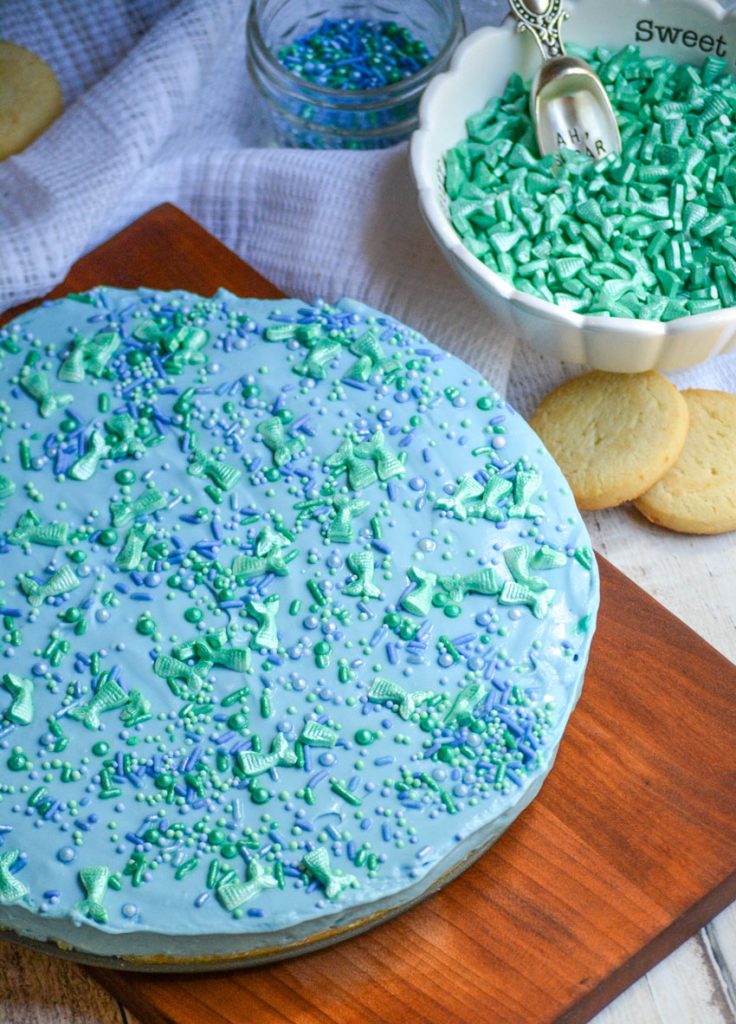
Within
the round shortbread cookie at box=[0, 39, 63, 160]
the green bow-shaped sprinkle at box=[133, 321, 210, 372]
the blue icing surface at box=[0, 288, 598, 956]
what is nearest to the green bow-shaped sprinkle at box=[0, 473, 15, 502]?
the blue icing surface at box=[0, 288, 598, 956]

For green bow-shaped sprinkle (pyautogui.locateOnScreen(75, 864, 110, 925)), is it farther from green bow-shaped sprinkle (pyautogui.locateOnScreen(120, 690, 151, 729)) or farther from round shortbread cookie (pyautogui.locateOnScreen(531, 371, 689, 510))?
round shortbread cookie (pyautogui.locateOnScreen(531, 371, 689, 510))

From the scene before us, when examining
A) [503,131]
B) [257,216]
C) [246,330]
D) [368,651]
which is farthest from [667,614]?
[257,216]

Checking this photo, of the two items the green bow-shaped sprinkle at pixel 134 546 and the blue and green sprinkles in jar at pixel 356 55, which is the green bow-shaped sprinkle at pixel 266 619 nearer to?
the green bow-shaped sprinkle at pixel 134 546

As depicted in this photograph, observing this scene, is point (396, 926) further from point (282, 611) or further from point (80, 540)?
point (80, 540)

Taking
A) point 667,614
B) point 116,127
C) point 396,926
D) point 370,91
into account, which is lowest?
point 396,926

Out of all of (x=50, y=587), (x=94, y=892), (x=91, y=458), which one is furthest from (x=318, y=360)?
(x=94, y=892)

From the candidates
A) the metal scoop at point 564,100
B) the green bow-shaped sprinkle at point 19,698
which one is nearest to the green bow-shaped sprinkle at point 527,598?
the green bow-shaped sprinkle at point 19,698
